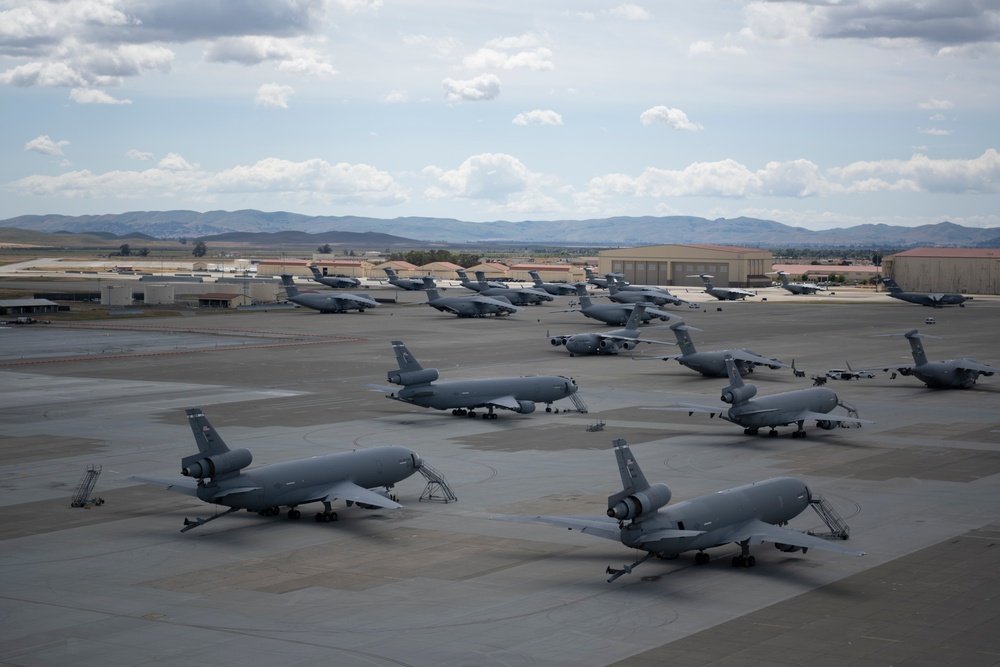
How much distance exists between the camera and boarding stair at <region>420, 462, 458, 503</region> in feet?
173

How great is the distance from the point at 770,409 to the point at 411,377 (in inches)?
882

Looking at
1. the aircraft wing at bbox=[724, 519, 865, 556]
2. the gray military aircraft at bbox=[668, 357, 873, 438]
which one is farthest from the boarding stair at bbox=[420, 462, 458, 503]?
the gray military aircraft at bbox=[668, 357, 873, 438]

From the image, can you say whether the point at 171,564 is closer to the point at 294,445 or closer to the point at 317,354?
the point at 294,445

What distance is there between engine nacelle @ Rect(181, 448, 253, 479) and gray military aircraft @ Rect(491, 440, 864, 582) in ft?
38.6

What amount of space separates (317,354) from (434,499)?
2666 inches

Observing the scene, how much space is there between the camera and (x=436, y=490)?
5447 centimetres

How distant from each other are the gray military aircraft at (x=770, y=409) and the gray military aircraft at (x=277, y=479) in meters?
23.3

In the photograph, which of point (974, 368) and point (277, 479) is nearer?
point (277, 479)

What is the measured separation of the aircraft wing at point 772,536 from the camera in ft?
131

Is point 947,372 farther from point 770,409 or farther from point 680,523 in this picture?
point 680,523

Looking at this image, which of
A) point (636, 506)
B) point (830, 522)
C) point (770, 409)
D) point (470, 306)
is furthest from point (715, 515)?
point (470, 306)

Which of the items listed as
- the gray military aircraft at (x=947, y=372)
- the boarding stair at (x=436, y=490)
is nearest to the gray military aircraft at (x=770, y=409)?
the boarding stair at (x=436, y=490)

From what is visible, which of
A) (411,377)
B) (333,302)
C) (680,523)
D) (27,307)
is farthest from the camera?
(333,302)

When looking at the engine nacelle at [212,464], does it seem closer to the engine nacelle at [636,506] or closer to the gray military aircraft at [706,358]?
the engine nacelle at [636,506]
